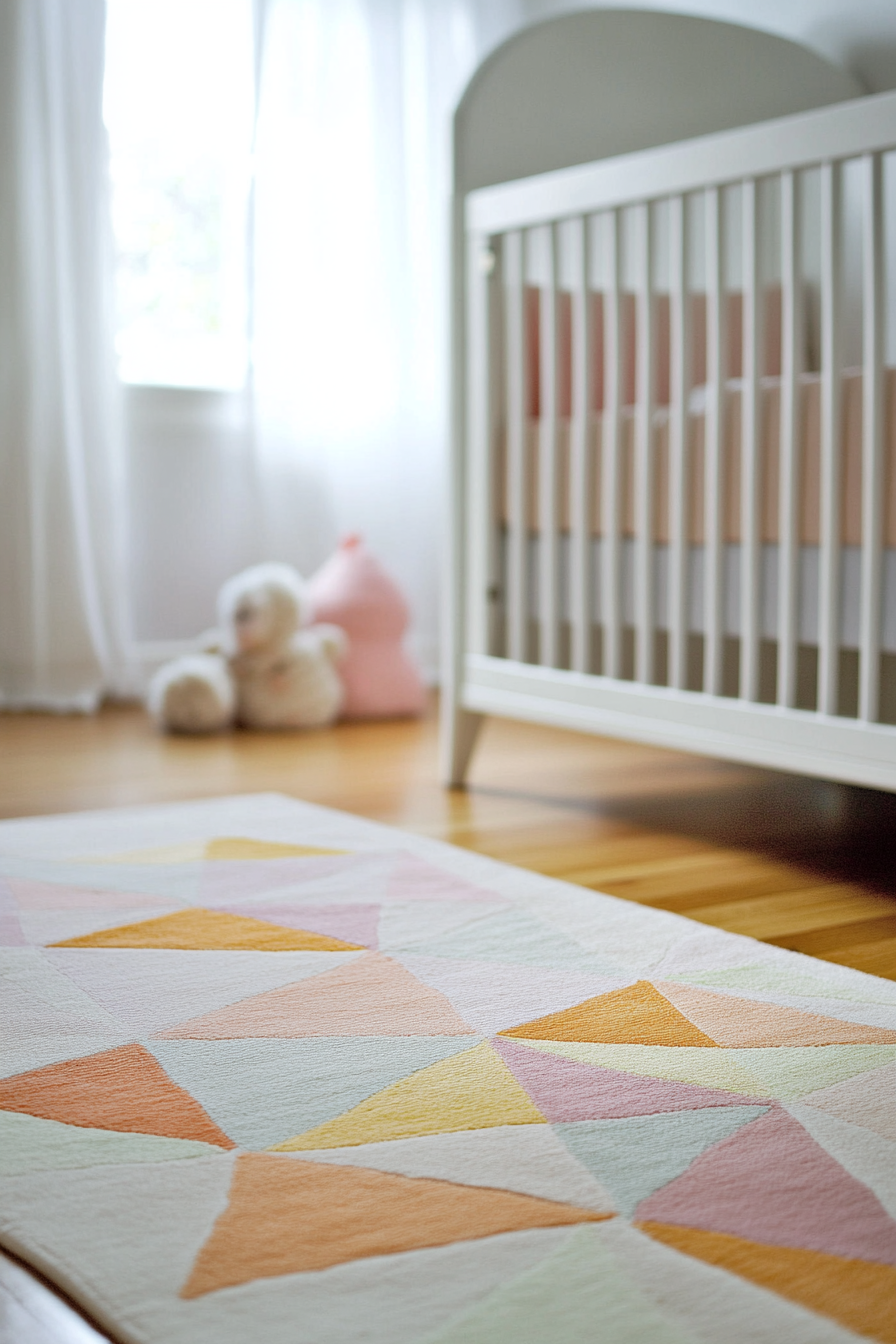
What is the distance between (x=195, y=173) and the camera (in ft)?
9.05

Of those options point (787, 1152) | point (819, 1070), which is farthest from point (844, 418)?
point (787, 1152)

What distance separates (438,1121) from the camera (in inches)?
31.3

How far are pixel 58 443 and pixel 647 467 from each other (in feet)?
4.52

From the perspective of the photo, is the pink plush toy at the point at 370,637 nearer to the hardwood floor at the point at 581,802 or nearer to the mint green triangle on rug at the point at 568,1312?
the hardwood floor at the point at 581,802

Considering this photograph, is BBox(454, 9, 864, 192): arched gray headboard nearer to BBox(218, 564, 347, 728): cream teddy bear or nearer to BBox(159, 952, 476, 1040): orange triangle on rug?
BBox(218, 564, 347, 728): cream teddy bear

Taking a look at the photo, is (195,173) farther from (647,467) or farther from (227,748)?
(647,467)

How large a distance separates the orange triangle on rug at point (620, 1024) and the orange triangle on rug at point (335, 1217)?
23 centimetres

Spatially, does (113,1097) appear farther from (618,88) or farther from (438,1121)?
(618,88)

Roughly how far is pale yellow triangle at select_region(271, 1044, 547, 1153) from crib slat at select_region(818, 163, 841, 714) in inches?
27.1

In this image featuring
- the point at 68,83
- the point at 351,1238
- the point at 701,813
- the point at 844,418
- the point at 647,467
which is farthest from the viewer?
the point at 68,83

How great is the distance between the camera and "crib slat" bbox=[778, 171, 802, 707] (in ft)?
4.64

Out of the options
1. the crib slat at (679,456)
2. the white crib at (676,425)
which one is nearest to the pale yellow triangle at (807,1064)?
the white crib at (676,425)

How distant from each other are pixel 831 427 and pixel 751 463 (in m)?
0.12

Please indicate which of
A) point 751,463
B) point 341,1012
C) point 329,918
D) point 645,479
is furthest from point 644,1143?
point 645,479
